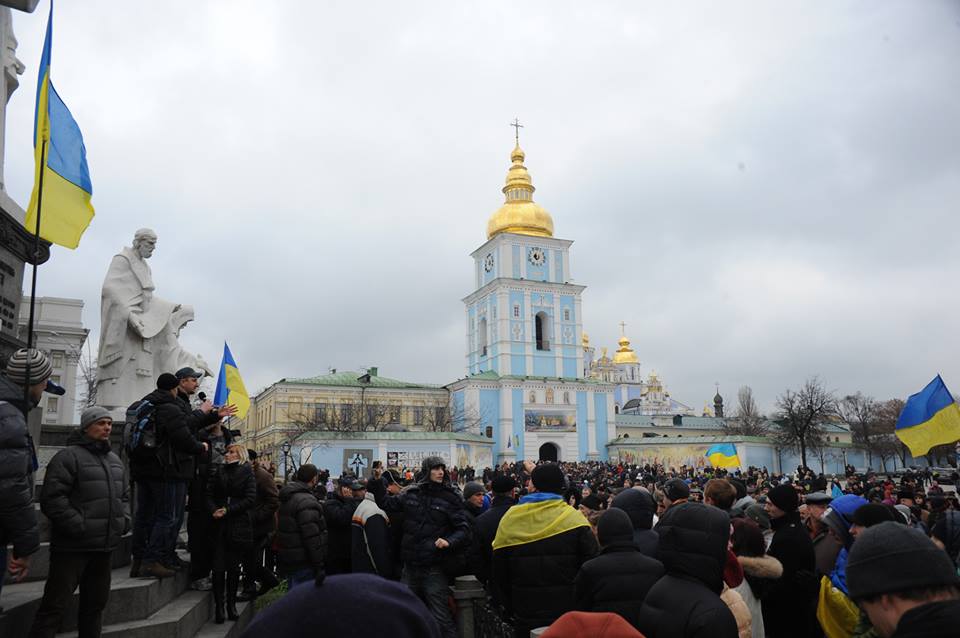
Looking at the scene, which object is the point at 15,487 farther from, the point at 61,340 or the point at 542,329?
the point at 542,329

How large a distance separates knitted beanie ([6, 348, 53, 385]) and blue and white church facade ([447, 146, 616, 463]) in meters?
49.9

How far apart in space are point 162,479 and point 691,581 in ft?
17.4

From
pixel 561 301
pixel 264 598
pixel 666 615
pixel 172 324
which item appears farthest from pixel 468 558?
pixel 561 301

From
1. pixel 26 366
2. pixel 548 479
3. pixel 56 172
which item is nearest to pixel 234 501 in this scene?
pixel 26 366

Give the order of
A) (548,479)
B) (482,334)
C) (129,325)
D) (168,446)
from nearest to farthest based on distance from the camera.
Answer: (548,479) → (168,446) → (129,325) → (482,334)

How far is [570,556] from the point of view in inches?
210

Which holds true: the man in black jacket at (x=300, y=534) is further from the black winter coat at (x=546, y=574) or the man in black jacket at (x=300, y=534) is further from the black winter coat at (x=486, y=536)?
the black winter coat at (x=546, y=574)

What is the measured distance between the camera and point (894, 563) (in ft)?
7.41

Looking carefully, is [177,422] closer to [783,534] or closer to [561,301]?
[783,534]

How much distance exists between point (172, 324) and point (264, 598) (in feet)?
13.8

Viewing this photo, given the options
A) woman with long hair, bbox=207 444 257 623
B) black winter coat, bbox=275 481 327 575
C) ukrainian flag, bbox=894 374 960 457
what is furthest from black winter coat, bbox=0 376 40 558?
ukrainian flag, bbox=894 374 960 457

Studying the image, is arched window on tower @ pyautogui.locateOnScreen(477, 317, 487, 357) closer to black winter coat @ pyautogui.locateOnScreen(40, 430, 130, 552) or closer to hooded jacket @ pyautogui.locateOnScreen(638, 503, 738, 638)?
black winter coat @ pyautogui.locateOnScreen(40, 430, 130, 552)

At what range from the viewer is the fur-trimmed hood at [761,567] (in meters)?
4.71

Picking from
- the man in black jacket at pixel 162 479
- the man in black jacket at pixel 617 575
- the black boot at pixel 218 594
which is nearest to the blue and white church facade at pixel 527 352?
the black boot at pixel 218 594
